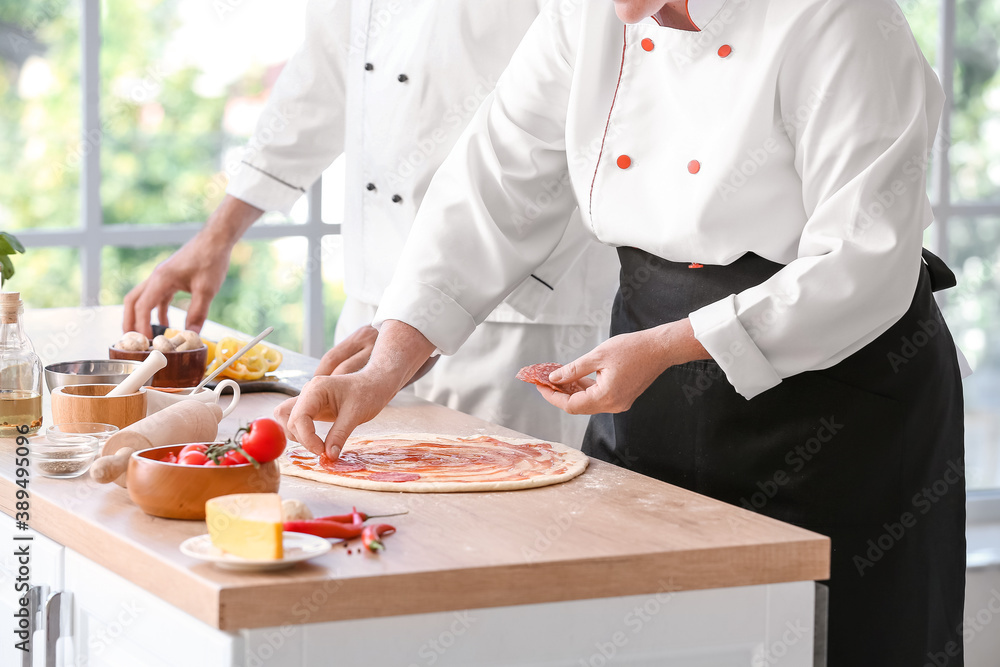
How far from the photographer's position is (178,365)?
185 centimetres

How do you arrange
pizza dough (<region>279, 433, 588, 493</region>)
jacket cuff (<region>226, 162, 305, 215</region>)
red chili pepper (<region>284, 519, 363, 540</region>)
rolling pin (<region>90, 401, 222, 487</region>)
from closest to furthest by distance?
red chili pepper (<region>284, 519, 363, 540</region>)
rolling pin (<region>90, 401, 222, 487</region>)
pizza dough (<region>279, 433, 588, 493</region>)
jacket cuff (<region>226, 162, 305, 215</region>)

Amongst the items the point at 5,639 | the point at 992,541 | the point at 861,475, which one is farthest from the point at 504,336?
the point at 992,541

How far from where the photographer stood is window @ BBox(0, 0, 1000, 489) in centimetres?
318

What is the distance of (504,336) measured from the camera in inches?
85.5

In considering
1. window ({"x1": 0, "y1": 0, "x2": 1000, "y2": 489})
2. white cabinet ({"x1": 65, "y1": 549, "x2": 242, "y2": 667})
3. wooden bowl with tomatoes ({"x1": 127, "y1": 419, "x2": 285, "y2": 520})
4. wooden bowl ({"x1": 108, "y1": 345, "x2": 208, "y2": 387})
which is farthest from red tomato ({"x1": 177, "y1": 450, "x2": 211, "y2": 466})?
window ({"x1": 0, "y1": 0, "x2": 1000, "y2": 489})

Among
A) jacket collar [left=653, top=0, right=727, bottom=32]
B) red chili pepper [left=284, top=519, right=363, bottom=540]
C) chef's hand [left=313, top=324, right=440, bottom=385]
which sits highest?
jacket collar [left=653, top=0, right=727, bottom=32]

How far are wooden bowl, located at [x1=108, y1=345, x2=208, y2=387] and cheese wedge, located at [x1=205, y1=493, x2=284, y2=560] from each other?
2.71 feet

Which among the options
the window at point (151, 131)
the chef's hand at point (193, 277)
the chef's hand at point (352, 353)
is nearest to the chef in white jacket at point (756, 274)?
the chef's hand at point (352, 353)

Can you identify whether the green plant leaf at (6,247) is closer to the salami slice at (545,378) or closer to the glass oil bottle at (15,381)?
the glass oil bottle at (15,381)

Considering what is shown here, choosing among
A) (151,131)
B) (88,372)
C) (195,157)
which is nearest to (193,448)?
(88,372)

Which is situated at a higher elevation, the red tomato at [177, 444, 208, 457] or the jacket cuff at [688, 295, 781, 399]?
the jacket cuff at [688, 295, 781, 399]

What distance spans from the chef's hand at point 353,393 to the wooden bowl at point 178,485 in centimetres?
21

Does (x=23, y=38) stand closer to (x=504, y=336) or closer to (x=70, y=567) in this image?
(x=504, y=336)

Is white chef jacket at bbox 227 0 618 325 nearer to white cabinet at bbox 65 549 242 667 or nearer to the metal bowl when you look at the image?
the metal bowl
